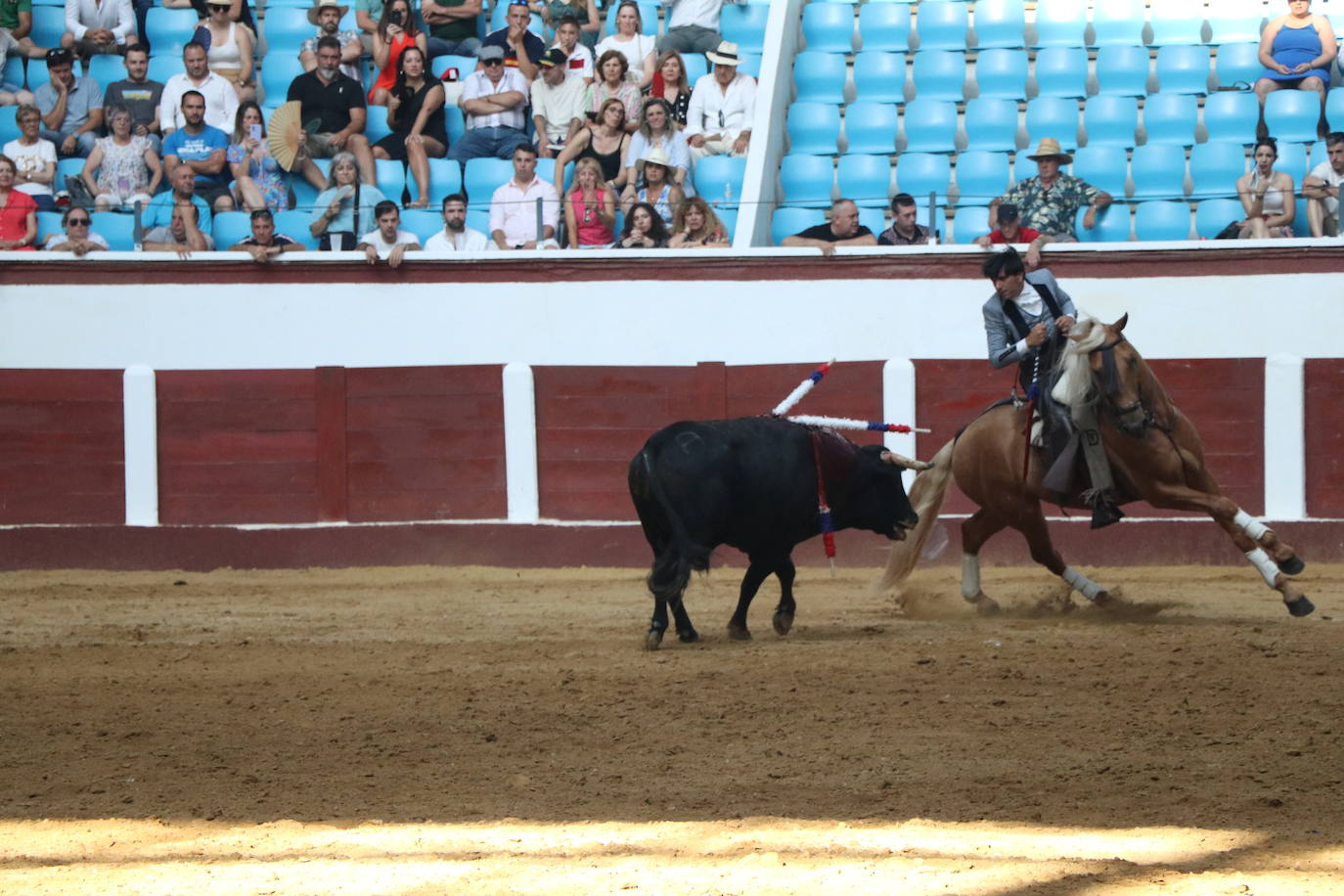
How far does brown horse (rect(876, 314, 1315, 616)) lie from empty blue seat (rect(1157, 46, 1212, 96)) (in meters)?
5.72

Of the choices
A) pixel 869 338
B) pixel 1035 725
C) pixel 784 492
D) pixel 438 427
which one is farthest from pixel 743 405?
pixel 1035 725

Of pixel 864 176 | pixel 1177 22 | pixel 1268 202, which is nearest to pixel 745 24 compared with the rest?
pixel 864 176

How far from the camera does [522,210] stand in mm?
12727

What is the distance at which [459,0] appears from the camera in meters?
14.4

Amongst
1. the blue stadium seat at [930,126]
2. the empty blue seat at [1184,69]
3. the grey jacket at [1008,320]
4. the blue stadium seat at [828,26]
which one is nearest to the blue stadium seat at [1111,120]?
the empty blue seat at [1184,69]

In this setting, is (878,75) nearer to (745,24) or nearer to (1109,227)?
(745,24)

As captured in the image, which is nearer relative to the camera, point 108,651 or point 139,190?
point 108,651

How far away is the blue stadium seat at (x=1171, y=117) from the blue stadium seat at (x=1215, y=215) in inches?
41.8

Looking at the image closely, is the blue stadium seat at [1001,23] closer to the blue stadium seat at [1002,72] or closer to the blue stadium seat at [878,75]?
the blue stadium seat at [1002,72]

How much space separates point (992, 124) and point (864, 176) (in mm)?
1107

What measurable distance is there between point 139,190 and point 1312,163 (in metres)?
8.44

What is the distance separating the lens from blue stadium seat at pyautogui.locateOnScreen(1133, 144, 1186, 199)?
512 inches

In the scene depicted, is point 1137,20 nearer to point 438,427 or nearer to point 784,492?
point 438,427

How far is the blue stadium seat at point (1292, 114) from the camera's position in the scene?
1303 cm
